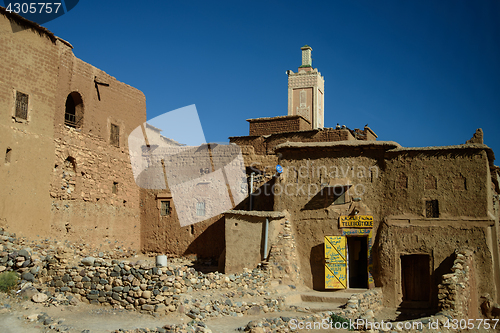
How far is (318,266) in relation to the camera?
1747 centimetres

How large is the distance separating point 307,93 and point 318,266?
21580mm

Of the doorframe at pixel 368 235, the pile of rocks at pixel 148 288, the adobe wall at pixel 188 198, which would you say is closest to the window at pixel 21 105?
the pile of rocks at pixel 148 288

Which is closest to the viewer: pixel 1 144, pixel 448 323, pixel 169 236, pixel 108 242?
pixel 448 323

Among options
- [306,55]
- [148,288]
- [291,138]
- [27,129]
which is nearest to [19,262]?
[148,288]

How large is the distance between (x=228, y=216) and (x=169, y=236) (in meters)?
4.40

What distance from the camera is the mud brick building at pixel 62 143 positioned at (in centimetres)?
1580

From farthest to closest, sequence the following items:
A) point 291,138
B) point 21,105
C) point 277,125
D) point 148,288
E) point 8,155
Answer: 1. point 277,125
2. point 291,138
3. point 21,105
4. point 8,155
5. point 148,288

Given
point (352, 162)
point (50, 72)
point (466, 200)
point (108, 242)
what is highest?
point (50, 72)

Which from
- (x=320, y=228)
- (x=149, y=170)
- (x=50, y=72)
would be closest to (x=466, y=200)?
(x=320, y=228)

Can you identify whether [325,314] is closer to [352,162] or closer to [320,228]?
[320,228]

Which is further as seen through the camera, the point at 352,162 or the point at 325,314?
the point at 352,162

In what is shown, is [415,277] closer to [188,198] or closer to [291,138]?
[291,138]

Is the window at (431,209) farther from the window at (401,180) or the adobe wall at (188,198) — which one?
the adobe wall at (188,198)

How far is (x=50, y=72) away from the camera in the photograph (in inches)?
685
